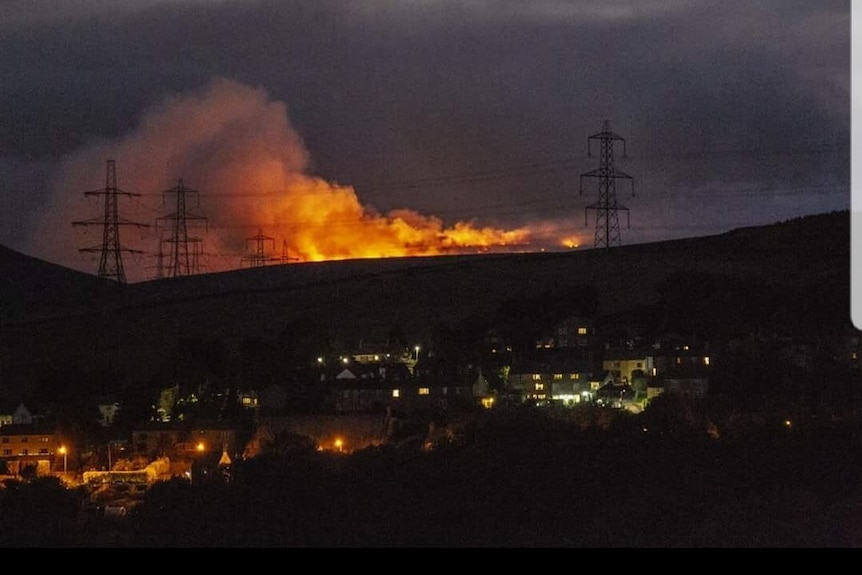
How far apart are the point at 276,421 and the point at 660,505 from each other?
16.7 feet

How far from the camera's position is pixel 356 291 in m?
34.8

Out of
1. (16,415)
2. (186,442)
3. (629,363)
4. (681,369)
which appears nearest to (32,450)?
(186,442)

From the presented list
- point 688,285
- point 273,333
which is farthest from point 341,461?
point 273,333

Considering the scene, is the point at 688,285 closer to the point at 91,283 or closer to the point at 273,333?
the point at 273,333

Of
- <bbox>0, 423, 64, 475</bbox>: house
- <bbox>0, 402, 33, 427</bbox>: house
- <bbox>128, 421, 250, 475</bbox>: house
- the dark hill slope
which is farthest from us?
the dark hill slope

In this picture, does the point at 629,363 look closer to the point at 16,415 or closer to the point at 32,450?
the point at 32,450

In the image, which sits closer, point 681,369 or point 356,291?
point 681,369

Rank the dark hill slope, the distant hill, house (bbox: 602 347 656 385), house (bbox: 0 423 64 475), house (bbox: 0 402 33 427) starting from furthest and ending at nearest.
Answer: the dark hill slope → the distant hill → house (bbox: 602 347 656 385) → house (bbox: 0 402 33 427) → house (bbox: 0 423 64 475)

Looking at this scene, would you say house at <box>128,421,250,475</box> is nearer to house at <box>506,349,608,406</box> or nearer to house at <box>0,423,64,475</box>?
house at <box>0,423,64,475</box>

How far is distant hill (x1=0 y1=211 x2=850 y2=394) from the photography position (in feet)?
94.9

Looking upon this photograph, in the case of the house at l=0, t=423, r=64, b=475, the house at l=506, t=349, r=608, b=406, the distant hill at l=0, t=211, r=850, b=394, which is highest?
the distant hill at l=0, t=211, r=850, b=394

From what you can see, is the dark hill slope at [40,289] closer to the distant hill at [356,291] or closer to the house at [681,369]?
the distant hill at [356,291]

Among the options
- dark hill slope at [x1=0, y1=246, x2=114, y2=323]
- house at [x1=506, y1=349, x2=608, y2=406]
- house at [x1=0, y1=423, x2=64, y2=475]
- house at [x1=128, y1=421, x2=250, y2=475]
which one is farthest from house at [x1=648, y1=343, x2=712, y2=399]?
dark hill slope at [x1=0, y1=246, x2=114, y2=323]

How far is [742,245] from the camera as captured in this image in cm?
3728
